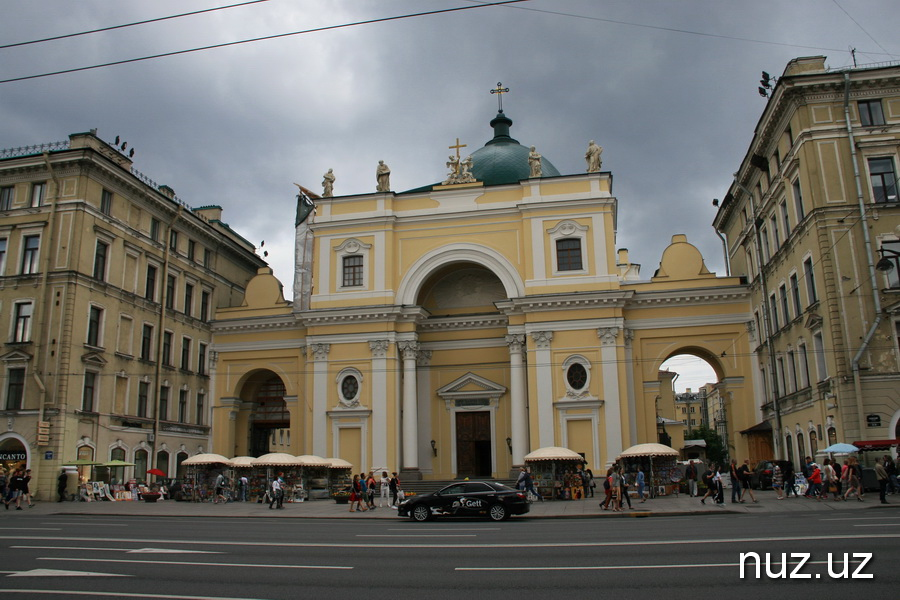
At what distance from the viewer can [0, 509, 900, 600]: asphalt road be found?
9.12m

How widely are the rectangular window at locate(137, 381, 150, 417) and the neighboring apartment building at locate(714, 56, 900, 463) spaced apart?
30.3m

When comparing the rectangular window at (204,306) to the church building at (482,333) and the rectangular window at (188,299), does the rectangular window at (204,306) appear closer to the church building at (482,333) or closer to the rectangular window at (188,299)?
the rectangular window at (188,299)

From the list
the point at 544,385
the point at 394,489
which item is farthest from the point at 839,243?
the point at 394,489

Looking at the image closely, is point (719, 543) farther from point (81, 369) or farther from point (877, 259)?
point (81, 369)

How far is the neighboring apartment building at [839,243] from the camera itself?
2636cm

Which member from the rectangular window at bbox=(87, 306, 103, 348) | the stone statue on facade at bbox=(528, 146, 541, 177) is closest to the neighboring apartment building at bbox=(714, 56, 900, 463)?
the stone statue on facade at bbox=(528, 146, 541, 177)

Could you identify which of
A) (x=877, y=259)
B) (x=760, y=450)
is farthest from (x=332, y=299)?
(x=877, y=259)

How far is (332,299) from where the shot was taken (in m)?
40.3

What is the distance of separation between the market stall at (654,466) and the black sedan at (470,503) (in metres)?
A: 9.33

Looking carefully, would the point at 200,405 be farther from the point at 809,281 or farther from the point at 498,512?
the point at 809,281

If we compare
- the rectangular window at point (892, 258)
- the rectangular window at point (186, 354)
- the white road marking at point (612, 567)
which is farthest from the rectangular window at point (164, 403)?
the rectangular window at point (892, 258)

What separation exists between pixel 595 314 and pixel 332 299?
13481 millimetres

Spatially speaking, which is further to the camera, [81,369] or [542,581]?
[81,369]

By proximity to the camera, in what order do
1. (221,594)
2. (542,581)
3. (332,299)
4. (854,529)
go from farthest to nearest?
1. (332,299)
2. (854,529)
3. (542,581)
4. (221,594)
